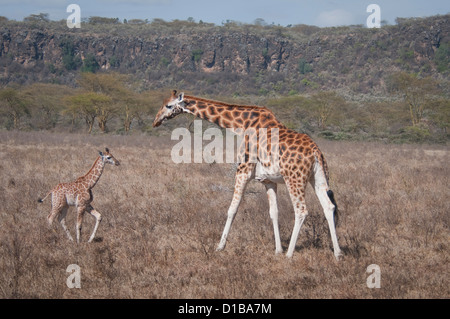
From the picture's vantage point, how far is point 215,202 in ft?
31.7

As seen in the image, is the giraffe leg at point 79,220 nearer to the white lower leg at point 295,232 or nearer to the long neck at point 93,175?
the long neck at point 93,175

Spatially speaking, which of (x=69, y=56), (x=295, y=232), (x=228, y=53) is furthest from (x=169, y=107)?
(x=228, y=53)

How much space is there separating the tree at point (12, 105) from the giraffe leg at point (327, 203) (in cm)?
3452

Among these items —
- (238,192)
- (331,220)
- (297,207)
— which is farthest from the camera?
(238,192)

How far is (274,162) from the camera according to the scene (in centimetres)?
657

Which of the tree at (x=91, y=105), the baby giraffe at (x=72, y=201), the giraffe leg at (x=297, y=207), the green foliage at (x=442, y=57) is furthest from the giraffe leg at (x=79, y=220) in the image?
the green foliage at (x=442, y=57)

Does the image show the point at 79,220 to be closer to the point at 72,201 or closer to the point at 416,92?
the point at 72,201

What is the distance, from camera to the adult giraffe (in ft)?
20.9

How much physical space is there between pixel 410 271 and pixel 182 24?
340ft

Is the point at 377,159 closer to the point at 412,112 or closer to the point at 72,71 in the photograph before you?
the point at 412,112

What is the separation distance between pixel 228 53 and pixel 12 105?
56.4 meters

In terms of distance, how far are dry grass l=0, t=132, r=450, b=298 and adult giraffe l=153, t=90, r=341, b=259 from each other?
0.55 m

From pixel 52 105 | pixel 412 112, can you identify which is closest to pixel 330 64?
pixel 412 112

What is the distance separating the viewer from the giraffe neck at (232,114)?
7031mm
